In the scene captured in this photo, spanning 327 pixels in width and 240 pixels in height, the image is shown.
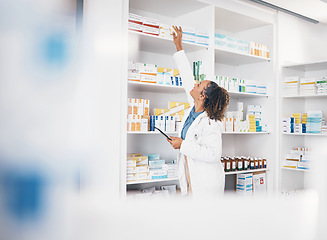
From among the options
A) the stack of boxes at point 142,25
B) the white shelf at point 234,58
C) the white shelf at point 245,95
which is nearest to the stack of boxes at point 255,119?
the white shelf at point 245,95

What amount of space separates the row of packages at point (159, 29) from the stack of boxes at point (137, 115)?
494mm

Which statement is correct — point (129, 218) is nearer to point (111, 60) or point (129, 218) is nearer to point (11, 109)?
point (11, 109)

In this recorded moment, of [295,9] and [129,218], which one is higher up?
[295,9]

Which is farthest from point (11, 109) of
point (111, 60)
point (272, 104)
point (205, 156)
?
point (272, 104)

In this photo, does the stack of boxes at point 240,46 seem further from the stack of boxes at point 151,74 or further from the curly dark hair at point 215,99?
the curly dark hair at point 215,99

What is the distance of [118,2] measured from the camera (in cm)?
212

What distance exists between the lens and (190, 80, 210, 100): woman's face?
2011 millimetres

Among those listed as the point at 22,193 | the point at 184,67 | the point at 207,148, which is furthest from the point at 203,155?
the point at 22,193

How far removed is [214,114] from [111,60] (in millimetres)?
707

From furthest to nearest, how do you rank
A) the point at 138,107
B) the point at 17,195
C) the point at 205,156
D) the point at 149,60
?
1. the point at 149,60
2. the point at 138,107
3. the point at 205,156
4. the point at 17,195

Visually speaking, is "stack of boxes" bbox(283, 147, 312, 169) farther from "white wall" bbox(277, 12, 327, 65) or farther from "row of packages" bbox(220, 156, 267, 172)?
"white wall" bbox(277, 12, 327, 65)

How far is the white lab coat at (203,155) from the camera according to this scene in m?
1.87

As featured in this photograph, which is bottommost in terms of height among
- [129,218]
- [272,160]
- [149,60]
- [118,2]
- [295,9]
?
[272,160]

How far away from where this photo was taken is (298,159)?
3166mm
